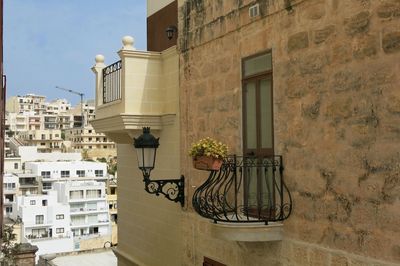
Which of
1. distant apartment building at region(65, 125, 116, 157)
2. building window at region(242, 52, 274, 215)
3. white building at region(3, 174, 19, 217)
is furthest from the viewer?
distant apartment building at region(65, 125, 116, 157)

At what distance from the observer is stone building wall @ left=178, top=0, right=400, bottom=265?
434cm

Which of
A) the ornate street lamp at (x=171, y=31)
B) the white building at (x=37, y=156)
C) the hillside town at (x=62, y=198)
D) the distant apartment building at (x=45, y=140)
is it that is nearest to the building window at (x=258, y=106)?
the ornate street lamp at (x=171, y=31)

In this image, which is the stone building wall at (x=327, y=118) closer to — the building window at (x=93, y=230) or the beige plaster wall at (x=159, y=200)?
the beige plaster wall at (x=159, y=200)

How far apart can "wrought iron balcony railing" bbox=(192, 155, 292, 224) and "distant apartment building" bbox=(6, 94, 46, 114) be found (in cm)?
14029

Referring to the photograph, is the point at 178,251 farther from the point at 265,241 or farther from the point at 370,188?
the point at 370,188

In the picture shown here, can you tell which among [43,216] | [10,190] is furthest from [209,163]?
[10,190]

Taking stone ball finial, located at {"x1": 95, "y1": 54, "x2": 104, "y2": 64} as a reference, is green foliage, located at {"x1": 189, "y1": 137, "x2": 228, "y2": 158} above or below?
below

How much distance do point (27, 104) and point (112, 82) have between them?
14859cm

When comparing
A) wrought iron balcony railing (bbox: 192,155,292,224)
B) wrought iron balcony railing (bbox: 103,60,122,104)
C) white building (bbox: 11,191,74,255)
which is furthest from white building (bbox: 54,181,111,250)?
wrought iron balcony railing (bbox: 192,155,292,224)

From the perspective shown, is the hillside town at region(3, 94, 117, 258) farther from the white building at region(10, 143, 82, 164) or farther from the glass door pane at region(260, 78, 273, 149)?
the glass door pane at region(260, 78, 273, 149)

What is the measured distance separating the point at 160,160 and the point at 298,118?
383cm

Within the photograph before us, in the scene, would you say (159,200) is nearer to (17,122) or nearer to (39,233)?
(39,233)

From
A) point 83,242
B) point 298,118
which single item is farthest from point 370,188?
point 83,242

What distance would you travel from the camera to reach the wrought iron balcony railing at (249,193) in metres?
5.57
